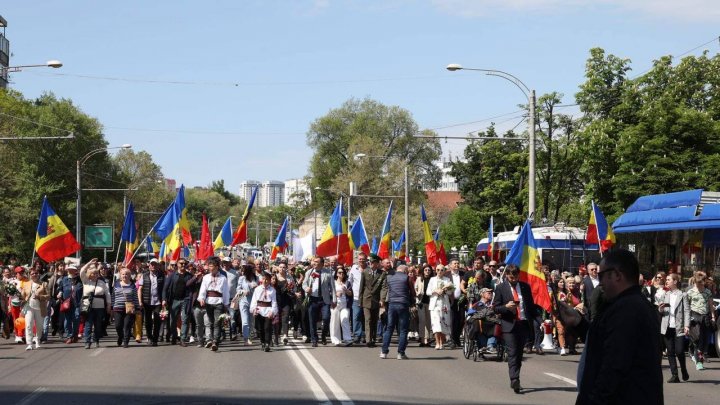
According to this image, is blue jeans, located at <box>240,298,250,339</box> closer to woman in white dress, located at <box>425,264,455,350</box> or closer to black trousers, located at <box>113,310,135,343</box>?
black trousers, located at <box>113,310,135,343</box>

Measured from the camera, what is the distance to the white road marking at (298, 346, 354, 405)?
40.7 feet

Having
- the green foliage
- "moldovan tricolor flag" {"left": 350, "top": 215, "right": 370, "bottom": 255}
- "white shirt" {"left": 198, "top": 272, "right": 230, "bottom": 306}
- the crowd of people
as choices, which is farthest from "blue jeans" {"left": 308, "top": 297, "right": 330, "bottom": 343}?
the green foliage

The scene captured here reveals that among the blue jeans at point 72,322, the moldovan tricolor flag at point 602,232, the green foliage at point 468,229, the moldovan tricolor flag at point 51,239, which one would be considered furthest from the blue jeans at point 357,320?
the green foliage at point 468,229

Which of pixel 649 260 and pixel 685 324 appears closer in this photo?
pixel 685 324

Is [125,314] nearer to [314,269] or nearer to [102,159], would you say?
[314,269]

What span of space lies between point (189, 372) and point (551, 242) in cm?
2184

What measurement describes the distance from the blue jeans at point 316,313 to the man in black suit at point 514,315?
7102 millimetres

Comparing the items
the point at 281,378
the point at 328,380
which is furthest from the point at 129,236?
the point at 328,380

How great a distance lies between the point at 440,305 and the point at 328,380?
673 cm

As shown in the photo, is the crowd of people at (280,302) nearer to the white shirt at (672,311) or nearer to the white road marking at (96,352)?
the white road marking at (96,352)

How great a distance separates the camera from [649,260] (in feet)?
79.6

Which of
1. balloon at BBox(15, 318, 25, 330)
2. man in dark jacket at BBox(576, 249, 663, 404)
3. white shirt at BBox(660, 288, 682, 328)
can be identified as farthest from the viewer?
balloon at BBox(15, 318, 25, 330)

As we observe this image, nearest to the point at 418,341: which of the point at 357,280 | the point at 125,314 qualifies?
the point at 357,280

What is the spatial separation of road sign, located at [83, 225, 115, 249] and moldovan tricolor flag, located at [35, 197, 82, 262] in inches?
1418
